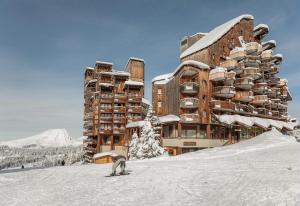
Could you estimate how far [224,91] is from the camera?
191 feet

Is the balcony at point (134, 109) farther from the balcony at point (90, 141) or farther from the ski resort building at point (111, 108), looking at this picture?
the balcony at point (90, 141)

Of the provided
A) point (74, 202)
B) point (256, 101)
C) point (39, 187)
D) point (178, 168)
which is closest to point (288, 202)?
point (74, 202)

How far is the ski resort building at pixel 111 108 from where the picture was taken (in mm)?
79500

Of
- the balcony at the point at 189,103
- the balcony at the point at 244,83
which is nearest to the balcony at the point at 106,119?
the balcony at the point at 189,103

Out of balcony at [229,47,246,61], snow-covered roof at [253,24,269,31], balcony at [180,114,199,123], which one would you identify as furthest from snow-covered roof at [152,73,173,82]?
snow-covered roof at [253,24,269,31]

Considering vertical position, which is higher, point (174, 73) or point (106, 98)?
point (174, 73)

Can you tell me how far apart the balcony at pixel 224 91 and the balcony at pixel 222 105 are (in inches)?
54.9

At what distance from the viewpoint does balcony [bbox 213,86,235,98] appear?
57.8m

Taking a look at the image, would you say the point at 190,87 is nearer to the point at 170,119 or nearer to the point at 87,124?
the point at 170,119

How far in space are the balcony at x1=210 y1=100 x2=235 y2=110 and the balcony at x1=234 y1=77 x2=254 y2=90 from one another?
4.78 meters

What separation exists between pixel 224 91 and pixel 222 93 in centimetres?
48

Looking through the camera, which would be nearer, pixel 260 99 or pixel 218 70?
pixel 218 70

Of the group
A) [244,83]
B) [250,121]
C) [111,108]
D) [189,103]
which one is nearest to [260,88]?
[244,83]

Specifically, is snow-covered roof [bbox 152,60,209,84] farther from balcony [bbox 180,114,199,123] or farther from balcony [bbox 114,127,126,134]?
balcony [bbox 114,127,126,134]
